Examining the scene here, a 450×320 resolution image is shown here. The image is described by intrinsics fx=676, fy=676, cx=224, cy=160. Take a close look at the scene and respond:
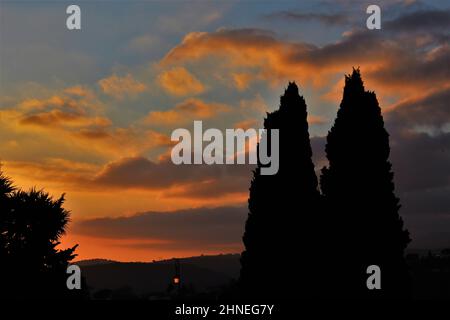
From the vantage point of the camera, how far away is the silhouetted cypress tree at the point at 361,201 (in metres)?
31.8

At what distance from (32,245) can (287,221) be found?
12.5 m

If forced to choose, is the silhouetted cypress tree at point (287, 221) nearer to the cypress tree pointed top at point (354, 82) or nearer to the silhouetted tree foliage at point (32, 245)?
the cypress tree pointed top at point (354, 82)

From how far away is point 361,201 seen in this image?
32.8 m

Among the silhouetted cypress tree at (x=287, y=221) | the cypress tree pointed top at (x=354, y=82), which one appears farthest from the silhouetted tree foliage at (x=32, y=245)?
the cypress tree pointed top at (x=354, y=82)

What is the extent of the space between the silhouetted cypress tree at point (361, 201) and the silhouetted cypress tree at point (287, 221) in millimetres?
1045

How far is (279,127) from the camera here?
3522 centimetres

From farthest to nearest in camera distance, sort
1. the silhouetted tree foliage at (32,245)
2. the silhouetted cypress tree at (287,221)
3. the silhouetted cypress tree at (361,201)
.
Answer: the silhouetted cypress tree at (287,221) < the silhouetted cypress tree at (361,201) < the silhouetted tree foliage at (32,245)

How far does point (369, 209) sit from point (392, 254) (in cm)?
237

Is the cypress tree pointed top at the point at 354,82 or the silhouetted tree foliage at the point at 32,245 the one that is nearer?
the silhouetted tree foliage at the point at 32,245

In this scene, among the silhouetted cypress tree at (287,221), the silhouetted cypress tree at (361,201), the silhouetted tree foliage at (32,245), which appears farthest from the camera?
the silhouetted cypress tree at (287,221)

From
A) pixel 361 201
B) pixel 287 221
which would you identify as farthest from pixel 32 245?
pixel 361 201

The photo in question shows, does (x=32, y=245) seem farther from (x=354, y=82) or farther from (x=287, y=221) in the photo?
(x=354, y=82)

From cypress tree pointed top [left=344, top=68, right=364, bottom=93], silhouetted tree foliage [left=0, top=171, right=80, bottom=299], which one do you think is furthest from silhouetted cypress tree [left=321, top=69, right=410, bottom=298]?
silhouetted tree foliage [left=0, top=171, right=80, bottom=299]
